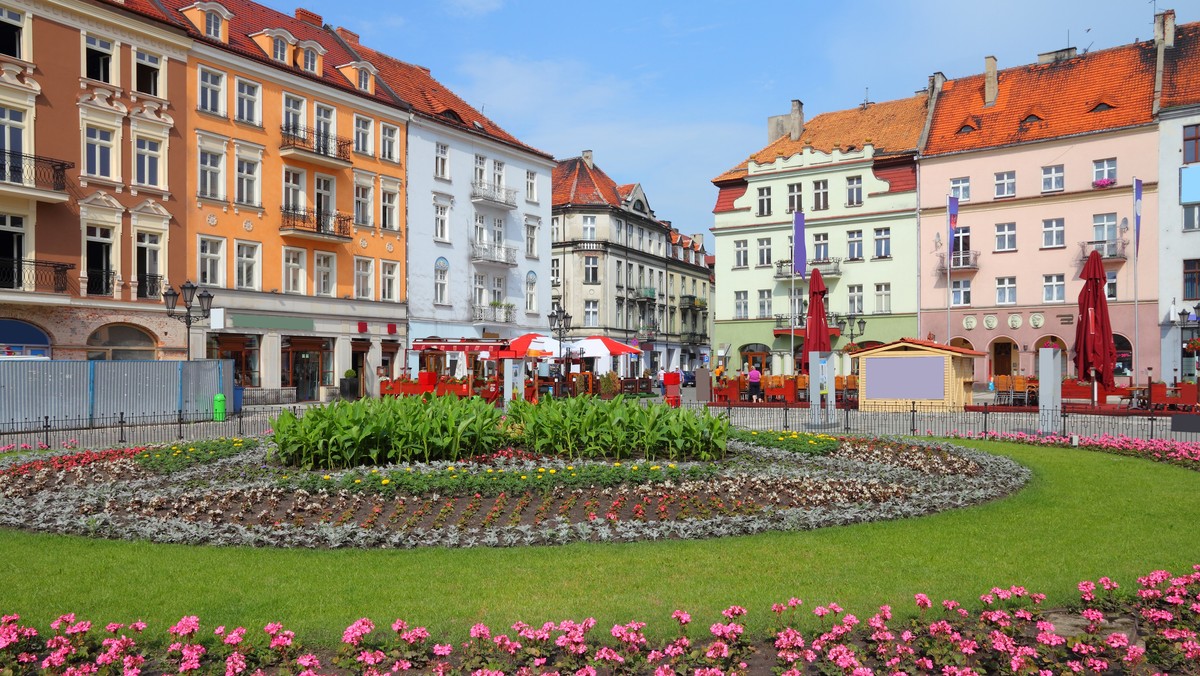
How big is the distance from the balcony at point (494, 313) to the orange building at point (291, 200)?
5.05m

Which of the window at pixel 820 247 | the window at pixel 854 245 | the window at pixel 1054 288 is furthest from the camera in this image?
the window at pixel 820 247

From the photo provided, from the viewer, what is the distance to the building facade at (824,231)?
167 ft

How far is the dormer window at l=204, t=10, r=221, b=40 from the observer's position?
119 ft

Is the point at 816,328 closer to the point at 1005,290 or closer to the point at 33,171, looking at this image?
the point at 33,171

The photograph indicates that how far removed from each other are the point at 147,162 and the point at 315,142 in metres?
8.16

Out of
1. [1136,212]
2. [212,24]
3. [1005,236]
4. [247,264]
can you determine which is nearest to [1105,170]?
[1136,212]

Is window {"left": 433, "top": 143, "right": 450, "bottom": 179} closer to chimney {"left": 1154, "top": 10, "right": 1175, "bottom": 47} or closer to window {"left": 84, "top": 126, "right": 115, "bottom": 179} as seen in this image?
window {"left": 84, "top": 126, "right": 115, "bottom": 179}

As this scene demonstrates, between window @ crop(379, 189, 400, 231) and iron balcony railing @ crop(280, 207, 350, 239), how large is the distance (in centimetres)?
260

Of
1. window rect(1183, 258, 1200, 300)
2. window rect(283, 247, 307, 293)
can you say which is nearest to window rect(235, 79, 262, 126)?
window rect(283, 247, 307, 293)

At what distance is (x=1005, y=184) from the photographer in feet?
158

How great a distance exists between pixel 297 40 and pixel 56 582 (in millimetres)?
37214

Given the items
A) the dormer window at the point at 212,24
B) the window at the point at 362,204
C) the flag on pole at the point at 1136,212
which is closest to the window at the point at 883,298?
the flag on pole at the point at 1136,212

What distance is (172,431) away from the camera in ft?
76.5

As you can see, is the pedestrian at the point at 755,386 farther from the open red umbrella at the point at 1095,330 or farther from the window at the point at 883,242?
the window at the point at 883,242
